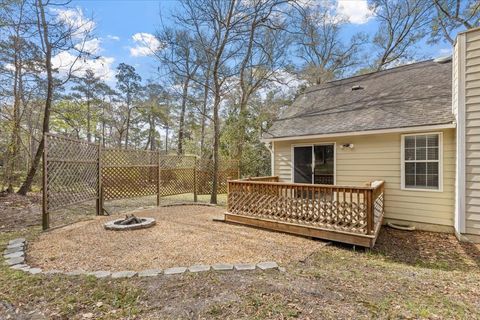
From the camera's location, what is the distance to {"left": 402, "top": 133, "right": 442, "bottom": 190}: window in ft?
19.4

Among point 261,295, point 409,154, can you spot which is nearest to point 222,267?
point 261,295

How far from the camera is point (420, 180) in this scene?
6.16 m

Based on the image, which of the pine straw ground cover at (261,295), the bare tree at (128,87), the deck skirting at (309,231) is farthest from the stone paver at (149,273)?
the bare tree at (128,87)

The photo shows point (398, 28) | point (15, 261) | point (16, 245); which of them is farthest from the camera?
point (398, 28)

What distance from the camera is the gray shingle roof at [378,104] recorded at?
20.8 feet

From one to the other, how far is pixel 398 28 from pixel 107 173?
1950cm

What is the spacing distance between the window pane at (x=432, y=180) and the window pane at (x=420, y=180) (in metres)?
0.08

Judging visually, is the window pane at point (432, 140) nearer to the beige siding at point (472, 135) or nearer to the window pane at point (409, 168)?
the window pane at point (409, 168)

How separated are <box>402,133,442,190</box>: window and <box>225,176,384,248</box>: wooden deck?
1394mm

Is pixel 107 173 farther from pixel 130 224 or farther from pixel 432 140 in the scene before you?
pixel 432 140

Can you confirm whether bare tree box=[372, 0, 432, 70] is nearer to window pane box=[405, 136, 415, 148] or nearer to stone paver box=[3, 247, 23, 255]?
window pane box=[405, 136, 415, 148]

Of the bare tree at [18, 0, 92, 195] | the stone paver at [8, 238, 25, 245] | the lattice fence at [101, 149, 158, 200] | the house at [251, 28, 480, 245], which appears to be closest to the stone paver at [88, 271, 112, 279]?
the stone paver at [8, 238, 25, 245]

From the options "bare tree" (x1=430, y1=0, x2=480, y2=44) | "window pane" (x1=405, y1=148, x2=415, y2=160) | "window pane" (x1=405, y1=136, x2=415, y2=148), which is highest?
"bare tree" (x1=430, y1=0, x2=480, y2=44)

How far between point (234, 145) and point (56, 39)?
9003mm
